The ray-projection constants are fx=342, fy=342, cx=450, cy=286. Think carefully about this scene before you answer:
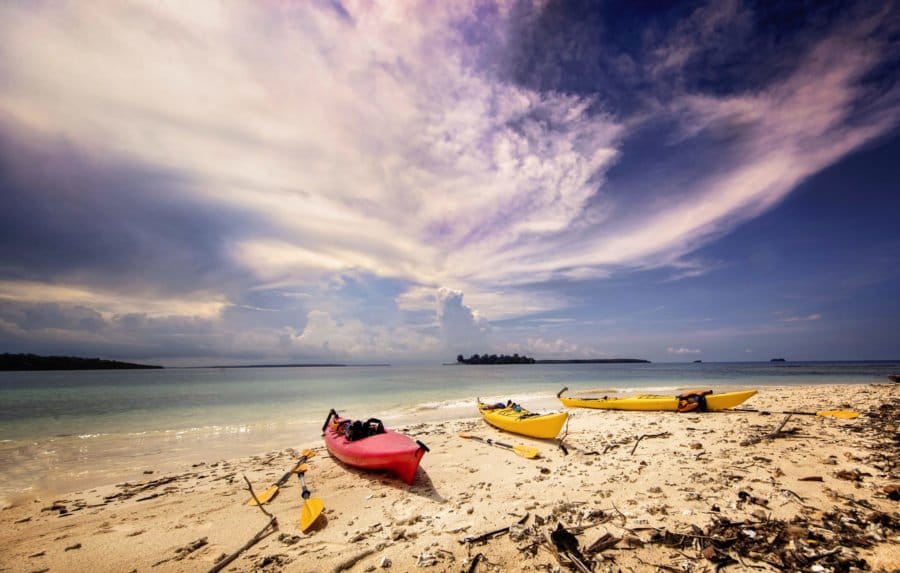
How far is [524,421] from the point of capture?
12.2 metres

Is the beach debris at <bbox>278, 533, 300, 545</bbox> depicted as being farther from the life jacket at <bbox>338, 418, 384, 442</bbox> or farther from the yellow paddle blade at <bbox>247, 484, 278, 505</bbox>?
the life jacket at <bbox>338, 418, 384, 442</bbox>

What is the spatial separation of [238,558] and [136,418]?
73.1ft

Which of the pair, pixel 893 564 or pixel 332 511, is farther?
pixel 332 511

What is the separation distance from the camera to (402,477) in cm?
829

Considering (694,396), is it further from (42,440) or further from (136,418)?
(136,418)

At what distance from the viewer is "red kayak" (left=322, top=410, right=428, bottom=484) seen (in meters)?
8.12

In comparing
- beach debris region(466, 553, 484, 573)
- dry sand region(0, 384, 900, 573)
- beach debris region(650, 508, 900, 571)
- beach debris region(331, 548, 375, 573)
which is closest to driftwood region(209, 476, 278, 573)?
dry sand region(0, 384, 900, 573)

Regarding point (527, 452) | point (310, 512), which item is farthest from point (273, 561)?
point (527, 452)

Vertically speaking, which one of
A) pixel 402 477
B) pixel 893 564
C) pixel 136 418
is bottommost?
pixel 136 418

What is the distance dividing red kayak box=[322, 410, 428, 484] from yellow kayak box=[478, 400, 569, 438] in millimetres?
4741

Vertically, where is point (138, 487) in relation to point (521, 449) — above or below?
below

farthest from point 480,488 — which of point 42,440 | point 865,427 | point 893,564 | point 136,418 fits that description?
point 136,418

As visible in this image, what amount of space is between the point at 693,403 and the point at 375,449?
49.6 feet

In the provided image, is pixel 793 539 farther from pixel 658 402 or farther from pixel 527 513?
pixel 658 402
